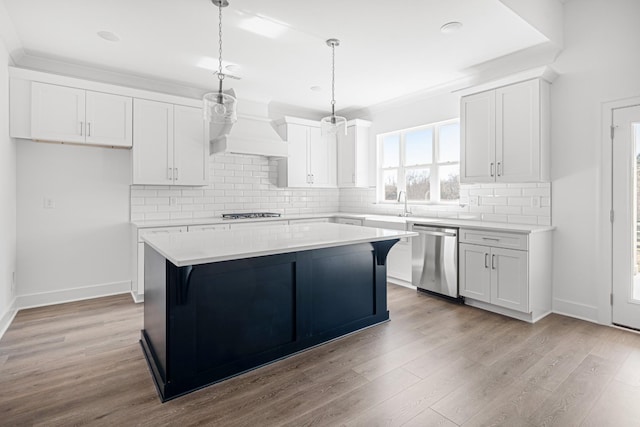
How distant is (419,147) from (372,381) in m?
3.75

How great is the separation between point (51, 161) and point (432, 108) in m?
4.83

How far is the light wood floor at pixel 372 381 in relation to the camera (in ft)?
6.32

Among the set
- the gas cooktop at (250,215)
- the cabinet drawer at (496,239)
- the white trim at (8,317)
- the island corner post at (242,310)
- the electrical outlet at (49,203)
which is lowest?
the white trim at (8,317)

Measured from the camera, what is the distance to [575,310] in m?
3.45

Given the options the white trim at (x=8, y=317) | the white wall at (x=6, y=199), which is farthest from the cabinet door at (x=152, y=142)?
the white trim at (x=8, y=317)

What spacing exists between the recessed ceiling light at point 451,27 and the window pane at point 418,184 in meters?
2.23

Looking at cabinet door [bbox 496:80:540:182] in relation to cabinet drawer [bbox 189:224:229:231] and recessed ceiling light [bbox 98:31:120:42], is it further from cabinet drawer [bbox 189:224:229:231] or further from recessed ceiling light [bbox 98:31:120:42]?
recessed ceiling light [bbox 98:31:120:42]

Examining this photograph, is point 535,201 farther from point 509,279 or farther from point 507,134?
point 509,279

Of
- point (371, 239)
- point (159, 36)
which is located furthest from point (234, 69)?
point (371, 239)

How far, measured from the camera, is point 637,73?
3027 mm

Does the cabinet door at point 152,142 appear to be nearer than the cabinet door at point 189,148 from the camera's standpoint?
Yes

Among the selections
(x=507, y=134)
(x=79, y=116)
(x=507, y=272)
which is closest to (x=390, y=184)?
(x=507, y=134)

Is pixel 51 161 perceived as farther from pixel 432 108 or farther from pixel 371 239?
pixel 432 108

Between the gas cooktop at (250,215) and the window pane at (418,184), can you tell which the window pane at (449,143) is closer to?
the window pane at (418,184)
